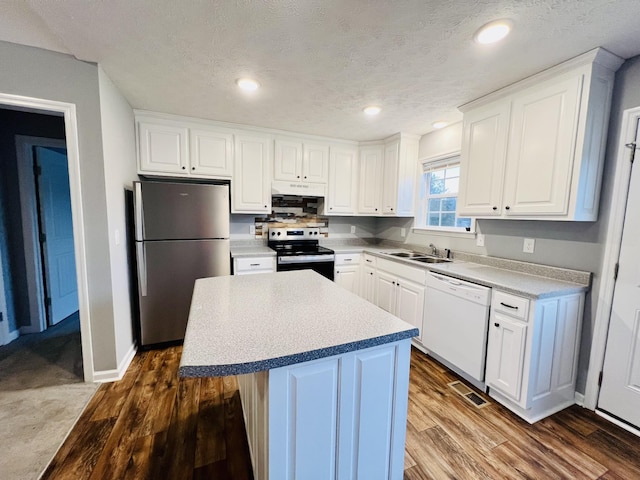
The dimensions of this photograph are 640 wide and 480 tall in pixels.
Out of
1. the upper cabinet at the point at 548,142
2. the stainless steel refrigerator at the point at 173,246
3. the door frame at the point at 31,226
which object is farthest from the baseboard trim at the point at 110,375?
the upper cabinet at the point at 548,142

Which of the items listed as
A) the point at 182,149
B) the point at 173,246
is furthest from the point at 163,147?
the point at 173,246

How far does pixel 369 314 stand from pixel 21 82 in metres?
2.65

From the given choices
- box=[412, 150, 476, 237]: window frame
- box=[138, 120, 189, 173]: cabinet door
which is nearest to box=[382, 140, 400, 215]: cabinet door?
box=[412, 150, 476, 237]: window frame

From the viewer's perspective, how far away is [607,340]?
179cm

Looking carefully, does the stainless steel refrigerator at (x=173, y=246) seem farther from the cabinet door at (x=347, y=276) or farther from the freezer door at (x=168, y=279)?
the cabinet door at (x=347, y=276)

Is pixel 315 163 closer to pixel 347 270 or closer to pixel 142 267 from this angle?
pixel 347 270

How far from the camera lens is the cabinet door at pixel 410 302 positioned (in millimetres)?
2574

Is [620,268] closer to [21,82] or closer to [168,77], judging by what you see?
[168,77]

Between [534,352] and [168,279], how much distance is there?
2972 millimetres

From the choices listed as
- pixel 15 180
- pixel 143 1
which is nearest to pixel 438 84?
pixel 143 1

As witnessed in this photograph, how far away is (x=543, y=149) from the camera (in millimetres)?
1854

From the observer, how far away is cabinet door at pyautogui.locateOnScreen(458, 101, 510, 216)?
2.12m

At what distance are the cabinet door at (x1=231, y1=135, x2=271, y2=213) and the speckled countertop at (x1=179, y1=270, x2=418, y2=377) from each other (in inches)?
68.9

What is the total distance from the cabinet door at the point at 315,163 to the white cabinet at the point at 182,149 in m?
0.91
